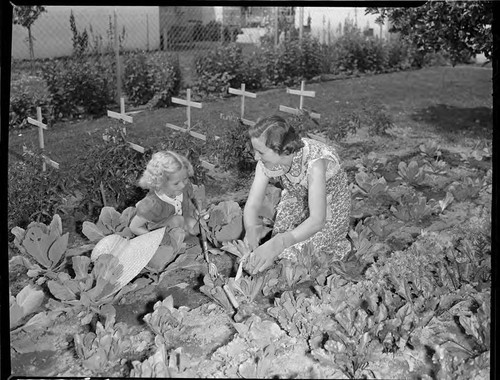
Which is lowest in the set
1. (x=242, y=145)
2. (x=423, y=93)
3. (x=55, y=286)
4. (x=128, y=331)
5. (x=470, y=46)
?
(x=128, y=331)

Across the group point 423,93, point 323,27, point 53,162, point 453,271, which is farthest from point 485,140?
point 53,162

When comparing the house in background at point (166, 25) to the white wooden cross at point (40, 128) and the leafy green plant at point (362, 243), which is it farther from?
the leafy green plant at point (362, 243)

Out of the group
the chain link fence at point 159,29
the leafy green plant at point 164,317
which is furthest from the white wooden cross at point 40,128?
the leafy green plant at point 164,317

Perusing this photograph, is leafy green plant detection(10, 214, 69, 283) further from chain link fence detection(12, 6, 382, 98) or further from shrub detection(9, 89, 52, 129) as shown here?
chain link fence detection(12, 6, 382, 98)

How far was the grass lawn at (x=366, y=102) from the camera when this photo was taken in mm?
2342

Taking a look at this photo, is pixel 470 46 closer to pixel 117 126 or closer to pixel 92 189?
pixel 117 126

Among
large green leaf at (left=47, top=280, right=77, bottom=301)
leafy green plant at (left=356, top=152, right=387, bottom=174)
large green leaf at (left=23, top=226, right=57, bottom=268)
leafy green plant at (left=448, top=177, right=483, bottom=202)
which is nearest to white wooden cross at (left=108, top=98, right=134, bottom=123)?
large green leaf at (left=23, top=226, right=57, bottom=268)

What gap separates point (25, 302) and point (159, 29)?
3.31 ft

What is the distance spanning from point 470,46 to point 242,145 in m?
0.95

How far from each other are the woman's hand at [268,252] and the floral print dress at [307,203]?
0.08 m

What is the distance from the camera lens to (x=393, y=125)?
2520 millimetres

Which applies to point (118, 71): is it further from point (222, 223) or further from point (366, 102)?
point (366, 102)

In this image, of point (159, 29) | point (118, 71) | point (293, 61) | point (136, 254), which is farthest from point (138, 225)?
point (293, 61)

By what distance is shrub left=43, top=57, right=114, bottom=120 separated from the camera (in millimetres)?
2215
